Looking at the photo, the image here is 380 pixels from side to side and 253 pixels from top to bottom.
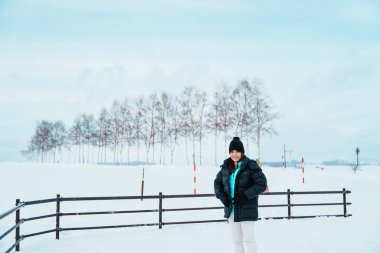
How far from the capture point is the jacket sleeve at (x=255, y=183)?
6.05m

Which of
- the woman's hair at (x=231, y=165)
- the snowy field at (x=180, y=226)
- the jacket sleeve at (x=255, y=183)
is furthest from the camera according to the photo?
the snowy field at (x=180, y=226)

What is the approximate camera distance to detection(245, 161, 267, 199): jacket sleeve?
605 centimetres

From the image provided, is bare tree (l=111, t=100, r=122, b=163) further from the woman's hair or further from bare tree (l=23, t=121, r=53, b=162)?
the woman's hair

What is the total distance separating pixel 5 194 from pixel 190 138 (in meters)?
30.8

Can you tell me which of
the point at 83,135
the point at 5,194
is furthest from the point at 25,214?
the point at 83,135

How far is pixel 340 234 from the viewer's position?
11492 mm

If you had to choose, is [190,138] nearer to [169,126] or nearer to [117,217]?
[169,126]

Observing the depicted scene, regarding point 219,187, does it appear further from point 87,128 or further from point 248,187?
point 87,128

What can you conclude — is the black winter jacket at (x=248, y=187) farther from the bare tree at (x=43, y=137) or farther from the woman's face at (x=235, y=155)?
the bare tree at (x=43, y=137)

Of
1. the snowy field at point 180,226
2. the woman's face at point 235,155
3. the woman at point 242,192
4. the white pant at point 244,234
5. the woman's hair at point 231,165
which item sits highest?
the woman's face at point 235,155

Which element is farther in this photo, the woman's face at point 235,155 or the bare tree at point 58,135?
the bare tree at point 58,135

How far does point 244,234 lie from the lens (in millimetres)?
6254

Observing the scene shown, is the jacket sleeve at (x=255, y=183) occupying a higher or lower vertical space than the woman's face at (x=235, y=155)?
lower

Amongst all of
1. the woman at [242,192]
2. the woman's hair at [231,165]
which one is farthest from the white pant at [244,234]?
the woman's hair at [231,165]
